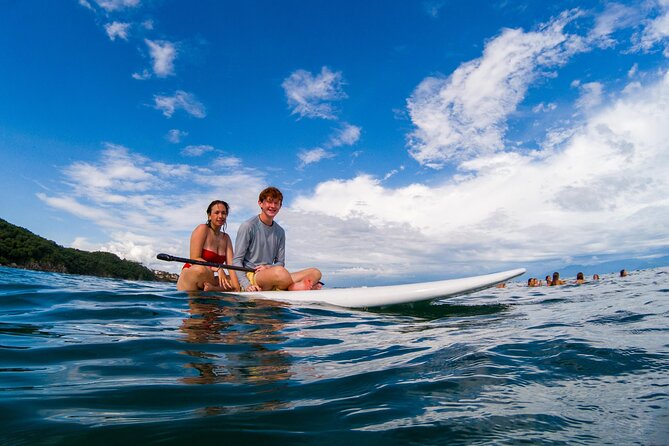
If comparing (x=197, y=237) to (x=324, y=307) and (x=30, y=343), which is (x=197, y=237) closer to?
(x=324, y=307)

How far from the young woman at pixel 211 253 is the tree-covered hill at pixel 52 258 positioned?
62824 mm

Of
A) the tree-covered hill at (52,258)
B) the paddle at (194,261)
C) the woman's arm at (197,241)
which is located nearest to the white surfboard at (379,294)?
the paddle at (194,261)

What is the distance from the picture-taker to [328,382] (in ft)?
7.50

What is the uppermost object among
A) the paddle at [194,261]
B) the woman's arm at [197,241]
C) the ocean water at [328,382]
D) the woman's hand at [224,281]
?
the woman's arm at [197,241]

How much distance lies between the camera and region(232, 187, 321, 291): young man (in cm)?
681

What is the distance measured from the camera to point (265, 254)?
23.3 ft

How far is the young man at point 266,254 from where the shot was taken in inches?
268

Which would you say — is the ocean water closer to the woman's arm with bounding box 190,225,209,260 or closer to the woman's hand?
the woman's arm with bounding box 190,225,209,260

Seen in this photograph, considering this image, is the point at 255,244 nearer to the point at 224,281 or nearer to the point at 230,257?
the point at 230,257

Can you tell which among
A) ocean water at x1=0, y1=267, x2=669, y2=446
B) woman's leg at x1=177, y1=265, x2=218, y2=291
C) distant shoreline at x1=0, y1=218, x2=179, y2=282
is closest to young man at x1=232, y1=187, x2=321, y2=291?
woman's leg at x1=177, y1=265, x2=218, y2=291

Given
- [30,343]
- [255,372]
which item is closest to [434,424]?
[255,372]

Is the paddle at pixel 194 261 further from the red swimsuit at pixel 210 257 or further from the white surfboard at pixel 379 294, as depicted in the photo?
the white surfboard at pixel 379 294

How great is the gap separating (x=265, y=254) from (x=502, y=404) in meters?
5.67

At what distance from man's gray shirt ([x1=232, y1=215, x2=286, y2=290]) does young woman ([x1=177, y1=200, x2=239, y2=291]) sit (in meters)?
0.30
